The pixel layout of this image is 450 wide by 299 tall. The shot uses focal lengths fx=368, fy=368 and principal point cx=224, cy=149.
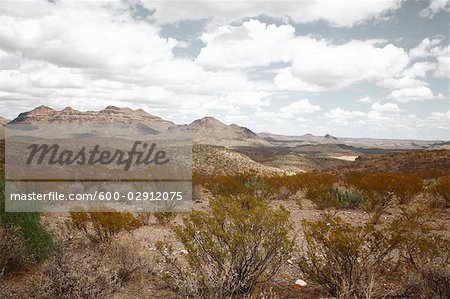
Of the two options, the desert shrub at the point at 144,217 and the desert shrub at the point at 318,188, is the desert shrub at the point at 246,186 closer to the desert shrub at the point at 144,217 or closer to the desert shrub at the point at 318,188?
the desert shrub at the point at 318,188

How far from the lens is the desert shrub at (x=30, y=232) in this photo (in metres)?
6.61

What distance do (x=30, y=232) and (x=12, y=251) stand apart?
52 cm

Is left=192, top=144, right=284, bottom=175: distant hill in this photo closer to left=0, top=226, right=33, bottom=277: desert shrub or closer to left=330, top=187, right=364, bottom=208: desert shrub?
left=330, top=187, right=364, bottom=208: desert shrub

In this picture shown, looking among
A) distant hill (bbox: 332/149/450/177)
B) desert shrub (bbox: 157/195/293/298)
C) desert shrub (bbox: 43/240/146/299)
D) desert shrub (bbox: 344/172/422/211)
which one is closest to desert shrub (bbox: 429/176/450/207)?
desert shrub (bbox: 344/172/422/211)

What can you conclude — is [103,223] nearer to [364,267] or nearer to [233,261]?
[233,261]

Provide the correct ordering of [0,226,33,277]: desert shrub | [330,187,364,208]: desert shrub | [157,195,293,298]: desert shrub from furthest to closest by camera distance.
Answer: [330,187,364,208]: desert shrub → [0,226,33,277]: desert shrub → [157,195,293,298]: desert shrub

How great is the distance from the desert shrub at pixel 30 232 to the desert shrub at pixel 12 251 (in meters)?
0.11

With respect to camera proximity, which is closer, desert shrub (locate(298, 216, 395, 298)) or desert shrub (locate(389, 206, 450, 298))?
desert shrub (locate(298, 216, 395, 298))

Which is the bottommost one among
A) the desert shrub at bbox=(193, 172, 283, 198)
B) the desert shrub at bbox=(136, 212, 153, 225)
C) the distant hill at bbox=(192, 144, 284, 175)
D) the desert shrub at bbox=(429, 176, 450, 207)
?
the distant hill at bbox=(192, 144, 284, 175)

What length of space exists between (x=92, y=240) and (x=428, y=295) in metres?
6.27

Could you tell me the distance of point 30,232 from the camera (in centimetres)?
673

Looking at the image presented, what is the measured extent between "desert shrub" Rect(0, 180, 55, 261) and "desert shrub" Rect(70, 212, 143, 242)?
1.04 meters

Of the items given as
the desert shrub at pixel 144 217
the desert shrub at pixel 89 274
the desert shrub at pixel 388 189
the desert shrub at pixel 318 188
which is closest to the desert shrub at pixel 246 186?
the desert shrub at pixel 318 188

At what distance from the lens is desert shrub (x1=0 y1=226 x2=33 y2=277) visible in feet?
20.1
